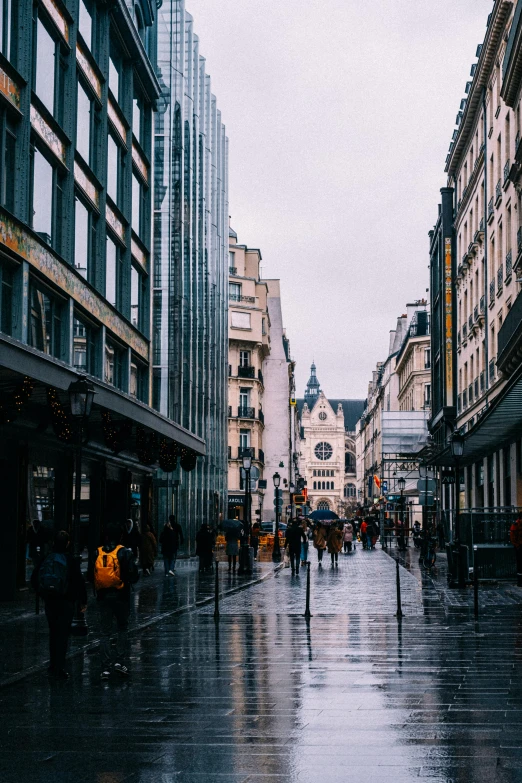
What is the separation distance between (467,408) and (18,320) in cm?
3504

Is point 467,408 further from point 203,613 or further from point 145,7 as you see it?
point 203,613

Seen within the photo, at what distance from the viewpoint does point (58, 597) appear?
12.8 meters

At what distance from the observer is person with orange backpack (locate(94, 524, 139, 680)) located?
1272 centimetres

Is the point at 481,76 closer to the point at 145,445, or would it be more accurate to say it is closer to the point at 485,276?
the point at 485,276

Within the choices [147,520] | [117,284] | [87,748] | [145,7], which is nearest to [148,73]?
[145,7]

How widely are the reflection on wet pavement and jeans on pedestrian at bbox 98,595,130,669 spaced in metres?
0.44

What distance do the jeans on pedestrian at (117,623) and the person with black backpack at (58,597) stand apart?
1.40ft

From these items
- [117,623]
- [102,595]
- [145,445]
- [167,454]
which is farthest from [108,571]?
[167,454]

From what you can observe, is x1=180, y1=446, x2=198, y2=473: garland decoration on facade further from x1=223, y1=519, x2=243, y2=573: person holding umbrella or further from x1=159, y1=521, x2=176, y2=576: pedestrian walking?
x1=159, y1=521, x2=176, y2=576: pedestrian walking

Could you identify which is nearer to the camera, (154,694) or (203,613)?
(154,694)

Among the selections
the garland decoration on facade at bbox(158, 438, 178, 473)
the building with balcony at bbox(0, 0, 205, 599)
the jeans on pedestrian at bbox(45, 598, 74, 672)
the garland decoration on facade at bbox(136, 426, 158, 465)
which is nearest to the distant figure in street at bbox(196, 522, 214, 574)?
the garland decoration on facade at bbox(158, 438, 178, 473)

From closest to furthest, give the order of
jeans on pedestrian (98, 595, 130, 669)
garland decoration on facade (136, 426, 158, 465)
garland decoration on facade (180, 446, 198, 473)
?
jeans on pedestrian (98, 595, 130, 669) → garland decoration on facade (136, 426, 158, 465) → garland decoration on facade (180, 446, 198, 473)

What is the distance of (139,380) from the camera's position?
3750 cm

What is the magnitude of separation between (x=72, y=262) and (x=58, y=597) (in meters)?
14.9
